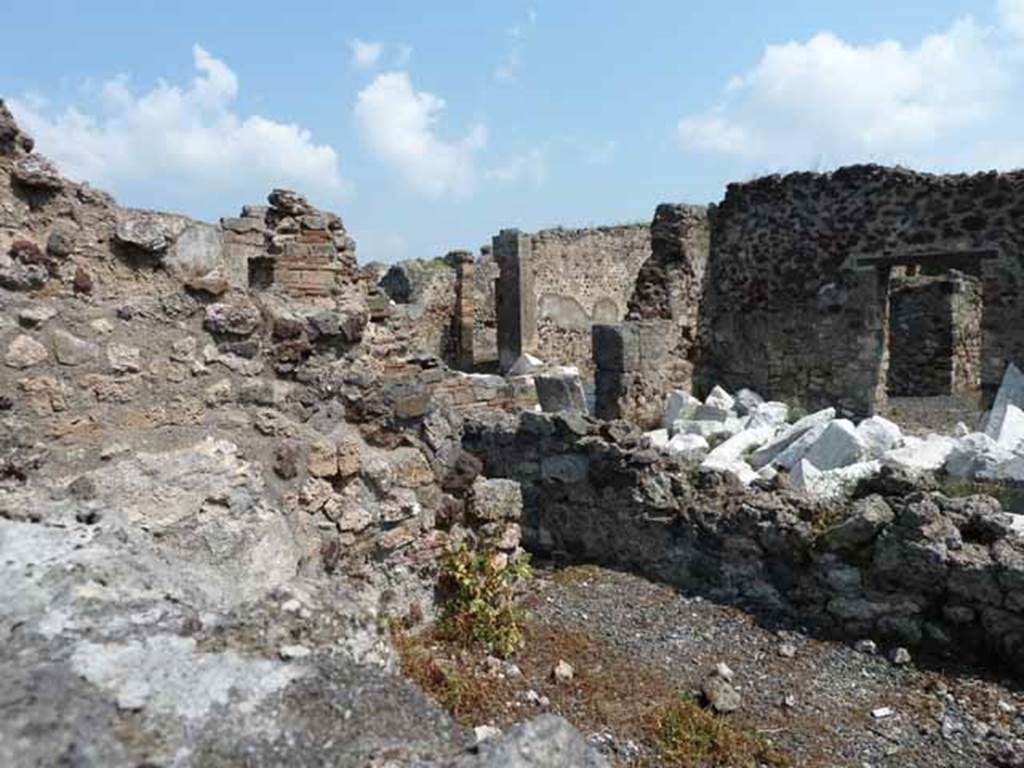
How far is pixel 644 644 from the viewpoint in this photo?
4.62 m

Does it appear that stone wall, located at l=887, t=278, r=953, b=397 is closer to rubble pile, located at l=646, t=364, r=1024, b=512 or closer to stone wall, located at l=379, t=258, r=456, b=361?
rubble pile, located at l=646, t=364, r=1024, b=512

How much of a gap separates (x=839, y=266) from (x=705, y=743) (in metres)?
8.85

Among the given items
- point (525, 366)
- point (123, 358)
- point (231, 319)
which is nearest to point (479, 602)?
point (231, 319)

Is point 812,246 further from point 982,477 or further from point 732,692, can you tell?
point 732,692

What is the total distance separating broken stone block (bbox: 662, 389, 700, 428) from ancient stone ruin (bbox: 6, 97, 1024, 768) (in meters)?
2.46

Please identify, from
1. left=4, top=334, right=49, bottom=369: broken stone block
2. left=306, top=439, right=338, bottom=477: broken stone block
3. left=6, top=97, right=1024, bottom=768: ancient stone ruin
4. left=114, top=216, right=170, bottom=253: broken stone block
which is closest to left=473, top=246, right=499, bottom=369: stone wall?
left=6, top=97, right=1024, bottom=768: ancient stone ruin

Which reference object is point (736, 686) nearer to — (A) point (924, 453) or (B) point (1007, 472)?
(B) point (1007, 472)

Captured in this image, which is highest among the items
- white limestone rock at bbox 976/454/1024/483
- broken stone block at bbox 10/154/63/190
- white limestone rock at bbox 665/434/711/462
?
broken stone block at bbox 10/154/63/190

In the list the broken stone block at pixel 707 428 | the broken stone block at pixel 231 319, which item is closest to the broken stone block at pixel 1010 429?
the broken stone block at pixel 707 428

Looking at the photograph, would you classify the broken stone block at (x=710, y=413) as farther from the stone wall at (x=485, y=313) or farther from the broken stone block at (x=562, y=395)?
the stone wall at (x=485, y=313)

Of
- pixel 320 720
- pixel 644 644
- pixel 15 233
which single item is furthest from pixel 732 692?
pixel 15 233

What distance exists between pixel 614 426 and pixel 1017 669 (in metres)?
2.99

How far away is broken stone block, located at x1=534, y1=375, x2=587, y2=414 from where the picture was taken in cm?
1027

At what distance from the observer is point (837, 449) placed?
728 centimetres
